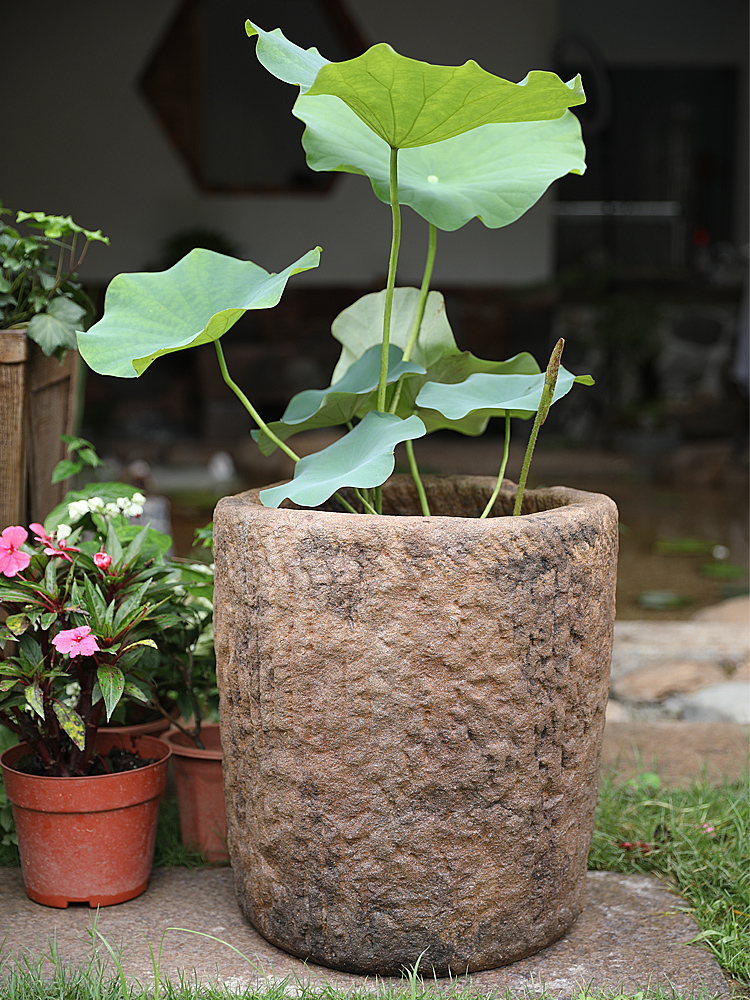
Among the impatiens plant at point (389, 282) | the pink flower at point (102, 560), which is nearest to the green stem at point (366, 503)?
the impatiens plant at point (389, 282)

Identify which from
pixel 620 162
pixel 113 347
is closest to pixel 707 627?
pixel 113 347

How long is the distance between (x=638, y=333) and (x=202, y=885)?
19.1 feet

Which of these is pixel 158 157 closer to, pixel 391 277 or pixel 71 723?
pixel 391 277

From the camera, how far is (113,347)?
127 centimetres

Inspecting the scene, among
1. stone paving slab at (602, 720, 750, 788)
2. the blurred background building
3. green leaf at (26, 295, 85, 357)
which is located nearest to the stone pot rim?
green leaf at (26, 295, 85, 357)

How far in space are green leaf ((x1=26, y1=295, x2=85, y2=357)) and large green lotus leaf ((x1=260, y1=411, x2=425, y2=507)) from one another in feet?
1.55

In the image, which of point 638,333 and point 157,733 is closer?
point 157,733

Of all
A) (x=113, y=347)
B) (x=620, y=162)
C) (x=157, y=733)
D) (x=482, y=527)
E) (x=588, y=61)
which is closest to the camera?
(x=482, y=527)

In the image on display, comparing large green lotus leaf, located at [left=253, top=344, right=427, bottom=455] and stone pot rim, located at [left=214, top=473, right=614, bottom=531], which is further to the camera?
large green lotus leaf, located at [left=253, top=344, right=427, bottom=455]

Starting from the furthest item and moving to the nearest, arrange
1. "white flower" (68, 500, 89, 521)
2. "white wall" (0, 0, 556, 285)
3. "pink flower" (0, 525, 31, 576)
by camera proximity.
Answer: "white wall" (0, 0, 556, 285) → "white flower" (68, 500, 89, 521) → "pink flower" (0, 525, 31, 576)

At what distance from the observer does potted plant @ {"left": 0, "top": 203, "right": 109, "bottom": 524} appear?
5.12 feet

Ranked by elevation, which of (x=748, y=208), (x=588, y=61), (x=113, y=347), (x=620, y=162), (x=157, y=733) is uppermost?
(x=588, y=61)

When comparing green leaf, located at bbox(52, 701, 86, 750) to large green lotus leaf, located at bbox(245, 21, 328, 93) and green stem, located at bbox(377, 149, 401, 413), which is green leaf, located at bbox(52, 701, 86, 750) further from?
large green lotus leaf, located at bbox(245, 21, 328, 93)

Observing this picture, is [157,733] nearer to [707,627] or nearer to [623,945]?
[623,945]
